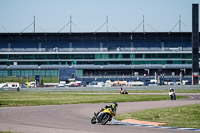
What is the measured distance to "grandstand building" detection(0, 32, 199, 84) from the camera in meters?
119

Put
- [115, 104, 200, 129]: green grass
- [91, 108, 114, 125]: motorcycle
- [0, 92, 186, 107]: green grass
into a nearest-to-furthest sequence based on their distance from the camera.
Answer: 1. [115, 104, 200, 129]: green grass
2. [91, 108, 114, 125]: motorcycle
3. [0, 92, 186, 107]: green grass

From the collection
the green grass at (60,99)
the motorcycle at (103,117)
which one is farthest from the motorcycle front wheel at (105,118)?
the green grass at (60,99)

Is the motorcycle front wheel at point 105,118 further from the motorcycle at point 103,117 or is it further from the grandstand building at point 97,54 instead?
the grandstand building at point 97,54

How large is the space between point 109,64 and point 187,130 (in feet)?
327

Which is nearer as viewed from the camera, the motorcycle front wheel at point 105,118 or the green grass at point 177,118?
the green grass at point 177,118

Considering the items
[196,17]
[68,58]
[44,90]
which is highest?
[196,17]

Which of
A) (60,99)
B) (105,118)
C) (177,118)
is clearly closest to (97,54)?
(60,99)

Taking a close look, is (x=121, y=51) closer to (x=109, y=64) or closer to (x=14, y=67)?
(x=109, y=64)

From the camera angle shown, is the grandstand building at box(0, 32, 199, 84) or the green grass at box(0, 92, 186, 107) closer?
the green grass at box(0, 92, 186, 107)

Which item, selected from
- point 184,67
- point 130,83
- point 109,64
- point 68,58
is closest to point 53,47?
point 68,58

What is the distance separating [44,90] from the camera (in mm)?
85688

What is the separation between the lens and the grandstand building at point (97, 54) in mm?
119375

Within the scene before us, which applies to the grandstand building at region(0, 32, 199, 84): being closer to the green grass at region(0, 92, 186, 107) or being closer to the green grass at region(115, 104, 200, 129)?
the green grass at region(0, 92, 186, 107)

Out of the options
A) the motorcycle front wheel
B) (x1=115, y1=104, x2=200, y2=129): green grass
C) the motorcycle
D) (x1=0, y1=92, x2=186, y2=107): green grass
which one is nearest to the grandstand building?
(x1=0, y1=92, x2=186, y2=107): green grass
